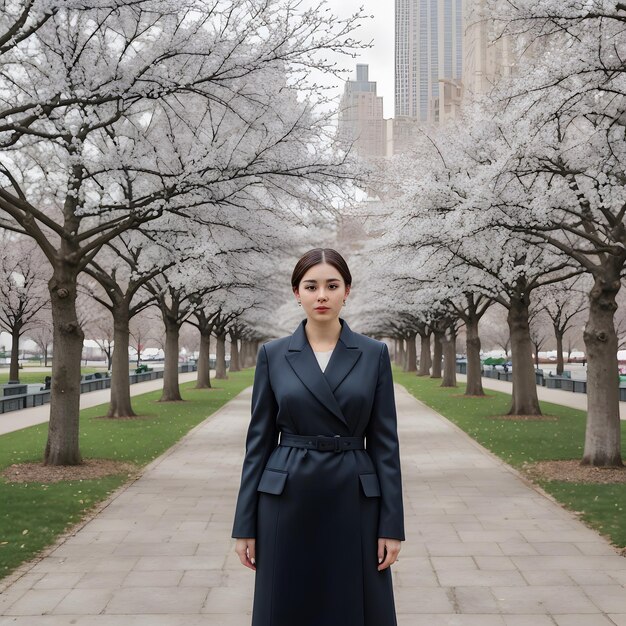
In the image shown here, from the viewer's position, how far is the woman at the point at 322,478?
317cm

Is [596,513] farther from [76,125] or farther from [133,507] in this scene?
[76,125]

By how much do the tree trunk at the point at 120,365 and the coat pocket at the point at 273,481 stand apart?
1796cm

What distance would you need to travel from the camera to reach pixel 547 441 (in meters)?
15.7

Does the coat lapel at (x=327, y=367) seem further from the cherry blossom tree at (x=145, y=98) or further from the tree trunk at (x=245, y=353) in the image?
the tree trunk at (x=245, y=353)

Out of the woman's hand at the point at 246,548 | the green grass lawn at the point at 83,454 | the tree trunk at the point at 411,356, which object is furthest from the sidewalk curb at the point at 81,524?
the tree trunk at the point at 411,356

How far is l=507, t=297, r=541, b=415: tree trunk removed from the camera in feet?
69.2

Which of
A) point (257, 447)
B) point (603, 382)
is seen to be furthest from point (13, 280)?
point (257, 447)

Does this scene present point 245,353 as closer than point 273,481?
No

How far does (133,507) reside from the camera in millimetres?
9359

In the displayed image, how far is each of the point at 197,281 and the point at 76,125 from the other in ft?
28.3

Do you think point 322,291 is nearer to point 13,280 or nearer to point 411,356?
point 13,280

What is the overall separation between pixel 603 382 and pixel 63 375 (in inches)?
332

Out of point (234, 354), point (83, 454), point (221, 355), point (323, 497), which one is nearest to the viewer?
point (323, 497)

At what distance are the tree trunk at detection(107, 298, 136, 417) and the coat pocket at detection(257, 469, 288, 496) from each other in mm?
17960
